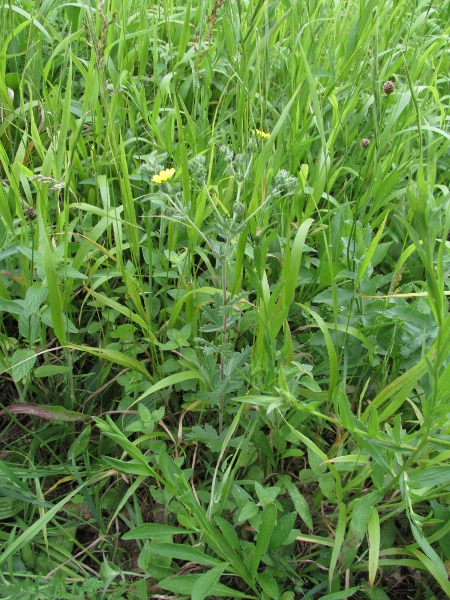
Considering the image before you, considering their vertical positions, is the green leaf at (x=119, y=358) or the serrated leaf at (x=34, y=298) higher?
the serrated leaf at (x=34, y=298)

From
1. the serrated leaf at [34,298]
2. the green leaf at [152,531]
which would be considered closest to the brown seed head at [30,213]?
the serrated leaf at [34,298]

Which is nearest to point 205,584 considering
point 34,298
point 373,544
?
point 373,544

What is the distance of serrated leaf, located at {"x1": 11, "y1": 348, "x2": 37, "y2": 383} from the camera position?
1.25m

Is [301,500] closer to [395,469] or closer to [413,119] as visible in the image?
[395,469]

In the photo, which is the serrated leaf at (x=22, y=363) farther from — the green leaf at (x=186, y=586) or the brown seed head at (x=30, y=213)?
the green leaf at (x=186, y=586)

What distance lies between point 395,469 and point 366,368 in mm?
365

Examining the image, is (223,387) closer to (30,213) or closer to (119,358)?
(119,358)

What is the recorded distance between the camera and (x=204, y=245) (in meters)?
1.69

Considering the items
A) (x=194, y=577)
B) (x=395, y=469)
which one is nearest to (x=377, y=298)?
(x=395, y=469)

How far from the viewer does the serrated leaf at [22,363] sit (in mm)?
1247

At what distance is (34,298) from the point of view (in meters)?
1.24

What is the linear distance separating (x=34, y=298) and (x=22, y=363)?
16cm

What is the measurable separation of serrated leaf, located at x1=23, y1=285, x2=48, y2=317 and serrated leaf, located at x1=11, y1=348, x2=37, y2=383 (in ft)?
0.33

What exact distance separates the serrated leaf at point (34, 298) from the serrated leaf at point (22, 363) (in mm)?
102
